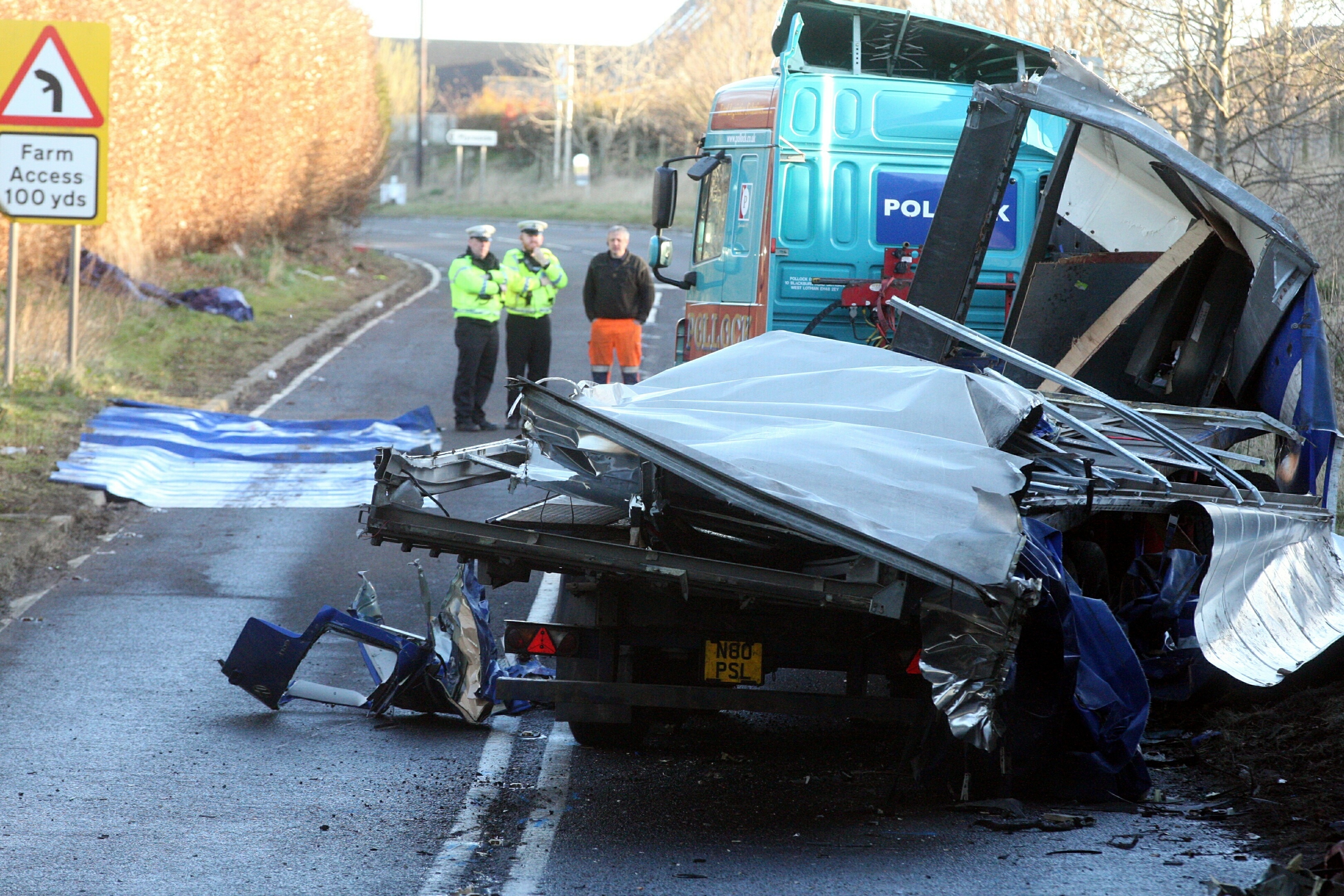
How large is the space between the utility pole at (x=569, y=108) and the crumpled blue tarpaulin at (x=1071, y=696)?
5328 cm

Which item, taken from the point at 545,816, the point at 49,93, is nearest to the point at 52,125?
the point at 49,93

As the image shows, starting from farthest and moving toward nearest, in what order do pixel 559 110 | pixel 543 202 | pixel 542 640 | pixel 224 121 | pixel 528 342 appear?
pixel 559 110
pixel 543 202
pixel 224 121
pixel 528 342
pixel 542 640

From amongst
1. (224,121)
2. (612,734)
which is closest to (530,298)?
→ (612,734)

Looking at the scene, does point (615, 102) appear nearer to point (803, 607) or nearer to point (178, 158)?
point (178, 158)

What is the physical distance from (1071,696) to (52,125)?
9909mm

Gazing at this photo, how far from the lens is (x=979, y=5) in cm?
1655

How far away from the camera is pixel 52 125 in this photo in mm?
11688

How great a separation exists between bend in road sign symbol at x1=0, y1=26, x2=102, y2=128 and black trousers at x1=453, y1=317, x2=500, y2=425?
354 cm

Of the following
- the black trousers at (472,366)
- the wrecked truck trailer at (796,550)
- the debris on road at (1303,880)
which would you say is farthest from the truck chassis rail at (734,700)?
the black trousers at (472,366)

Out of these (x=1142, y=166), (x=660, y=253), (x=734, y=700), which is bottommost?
(x=734, y=700)

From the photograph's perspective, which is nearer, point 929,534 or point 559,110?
point 929,534

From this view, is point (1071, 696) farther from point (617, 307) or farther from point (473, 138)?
point (473, 138)

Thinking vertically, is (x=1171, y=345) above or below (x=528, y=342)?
above

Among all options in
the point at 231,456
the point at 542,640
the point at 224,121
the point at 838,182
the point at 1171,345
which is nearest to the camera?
the point at 542,640
